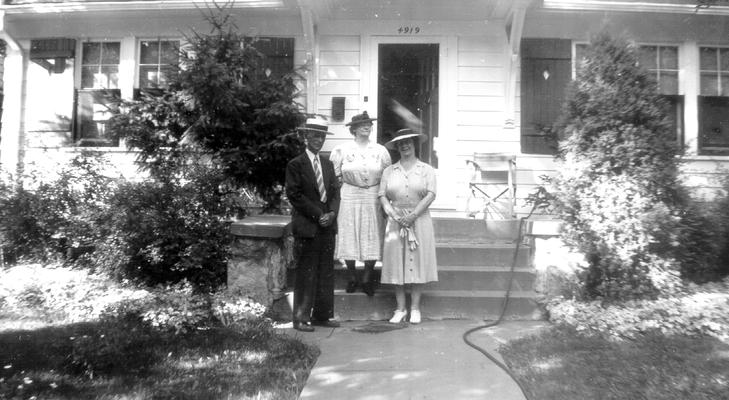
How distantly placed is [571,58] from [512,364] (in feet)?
17.9

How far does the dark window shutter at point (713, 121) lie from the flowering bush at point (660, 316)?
403 centimetres

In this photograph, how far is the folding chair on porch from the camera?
7.26 m

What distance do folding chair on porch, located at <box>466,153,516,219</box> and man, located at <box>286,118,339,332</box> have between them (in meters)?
2.57

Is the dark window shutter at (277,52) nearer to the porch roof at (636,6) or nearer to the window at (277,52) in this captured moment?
the window at (277,52)

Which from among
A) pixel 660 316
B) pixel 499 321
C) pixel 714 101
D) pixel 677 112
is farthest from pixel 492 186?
pixel 714 101

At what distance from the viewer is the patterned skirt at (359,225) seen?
5.27 m

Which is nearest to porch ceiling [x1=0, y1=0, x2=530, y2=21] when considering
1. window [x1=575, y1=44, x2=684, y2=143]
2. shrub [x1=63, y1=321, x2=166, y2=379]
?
window [x1=575, y1=44, x2=684, y2=143]

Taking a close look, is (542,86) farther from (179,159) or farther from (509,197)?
(179,159)

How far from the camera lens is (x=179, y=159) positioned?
667cm

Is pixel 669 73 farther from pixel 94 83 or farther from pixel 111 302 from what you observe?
pixel 94 83

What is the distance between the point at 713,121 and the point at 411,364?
663 centimetres

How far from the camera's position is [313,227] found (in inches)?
197

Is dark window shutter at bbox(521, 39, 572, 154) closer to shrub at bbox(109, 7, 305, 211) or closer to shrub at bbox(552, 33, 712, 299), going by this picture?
shrub at bbox(552, 33, 712, 299)

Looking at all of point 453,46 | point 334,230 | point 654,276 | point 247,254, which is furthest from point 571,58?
point 247,254
